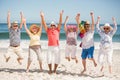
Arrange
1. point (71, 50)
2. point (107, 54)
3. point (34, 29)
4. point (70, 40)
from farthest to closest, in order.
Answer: point (71, 50) < point (70, 40) < point (34, 29) < point (107, 54)

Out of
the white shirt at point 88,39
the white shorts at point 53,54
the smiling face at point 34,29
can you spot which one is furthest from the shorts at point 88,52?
the smiling face at point 34,29

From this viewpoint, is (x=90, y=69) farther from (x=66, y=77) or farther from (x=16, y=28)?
(x=16, y=28)

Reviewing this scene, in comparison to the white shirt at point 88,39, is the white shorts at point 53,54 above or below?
below

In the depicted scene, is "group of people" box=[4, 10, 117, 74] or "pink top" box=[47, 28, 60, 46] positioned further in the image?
"pink top" box=[47, 28, 60, 46]

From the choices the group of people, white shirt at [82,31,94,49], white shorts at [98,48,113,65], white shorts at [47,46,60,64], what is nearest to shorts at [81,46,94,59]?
the group of people

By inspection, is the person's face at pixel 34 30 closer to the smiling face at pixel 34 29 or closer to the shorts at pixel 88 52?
the smiling face at pixel 34 29

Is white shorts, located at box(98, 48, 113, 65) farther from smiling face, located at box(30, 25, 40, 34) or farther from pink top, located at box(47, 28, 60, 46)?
smiling face, located at box(30, 25, 40, 34)

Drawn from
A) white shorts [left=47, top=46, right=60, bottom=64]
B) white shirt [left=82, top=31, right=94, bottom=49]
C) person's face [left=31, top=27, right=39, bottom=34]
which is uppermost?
person's face [left=31, top=27, right=39, bottom=34]

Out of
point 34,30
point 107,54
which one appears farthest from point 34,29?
point 107,54

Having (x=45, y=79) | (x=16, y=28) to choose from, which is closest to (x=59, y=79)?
(x=45, y=79)

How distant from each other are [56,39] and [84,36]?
983mm

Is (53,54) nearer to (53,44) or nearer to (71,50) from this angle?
(53,44)

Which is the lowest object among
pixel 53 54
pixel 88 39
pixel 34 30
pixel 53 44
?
pixel 53 54

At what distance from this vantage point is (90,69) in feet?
40.6
